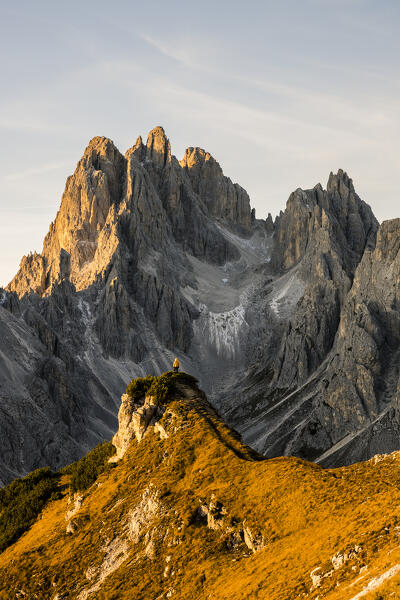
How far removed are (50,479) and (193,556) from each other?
23.2m

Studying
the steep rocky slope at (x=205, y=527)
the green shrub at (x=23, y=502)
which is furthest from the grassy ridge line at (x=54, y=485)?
the steep rocky slope at (x=205, y=527)

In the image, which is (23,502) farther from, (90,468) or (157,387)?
(157,387)

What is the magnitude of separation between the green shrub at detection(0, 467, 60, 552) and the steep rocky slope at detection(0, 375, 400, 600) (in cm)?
132

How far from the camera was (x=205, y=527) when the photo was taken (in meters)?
33.8

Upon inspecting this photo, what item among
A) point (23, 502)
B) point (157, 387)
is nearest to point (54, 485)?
point (23, 502)

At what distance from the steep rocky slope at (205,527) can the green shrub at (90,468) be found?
1203 mm

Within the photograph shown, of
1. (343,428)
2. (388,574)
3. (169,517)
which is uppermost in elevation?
(169,517)

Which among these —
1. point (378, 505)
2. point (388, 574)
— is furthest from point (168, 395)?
point (388, 574)

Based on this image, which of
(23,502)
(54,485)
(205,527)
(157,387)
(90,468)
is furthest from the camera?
(54,485)

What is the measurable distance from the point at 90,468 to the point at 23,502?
642 cm

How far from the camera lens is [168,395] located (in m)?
46.0

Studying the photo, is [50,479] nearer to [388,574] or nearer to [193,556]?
[193,556]

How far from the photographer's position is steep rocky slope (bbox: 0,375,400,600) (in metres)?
25.4

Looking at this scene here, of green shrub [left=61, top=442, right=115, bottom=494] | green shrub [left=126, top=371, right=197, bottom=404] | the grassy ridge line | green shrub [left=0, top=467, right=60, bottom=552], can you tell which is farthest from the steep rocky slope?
green shrub [left=0, top=467, right=60, bottom=552]
